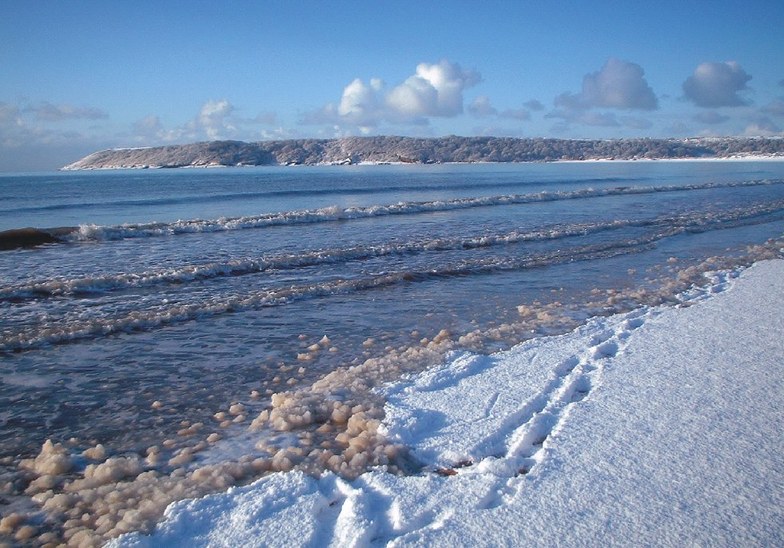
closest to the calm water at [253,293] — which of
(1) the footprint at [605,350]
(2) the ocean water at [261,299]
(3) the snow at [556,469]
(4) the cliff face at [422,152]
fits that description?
(2) the ocean water at [261,299]

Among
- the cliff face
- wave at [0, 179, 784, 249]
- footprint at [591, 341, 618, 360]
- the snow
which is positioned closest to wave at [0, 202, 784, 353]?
the snow

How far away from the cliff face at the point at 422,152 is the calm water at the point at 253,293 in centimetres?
15565

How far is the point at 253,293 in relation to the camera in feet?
37.3

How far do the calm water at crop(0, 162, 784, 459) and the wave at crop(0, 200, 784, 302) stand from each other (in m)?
0.07

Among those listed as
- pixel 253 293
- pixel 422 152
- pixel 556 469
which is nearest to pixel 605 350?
pixel 556 469

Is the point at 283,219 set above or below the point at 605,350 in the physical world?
above

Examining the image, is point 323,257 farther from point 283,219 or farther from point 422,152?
point 422,152

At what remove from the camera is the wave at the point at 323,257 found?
11.7 m

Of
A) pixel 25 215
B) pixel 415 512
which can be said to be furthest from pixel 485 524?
pixel 25 215

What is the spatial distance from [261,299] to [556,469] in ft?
25.6

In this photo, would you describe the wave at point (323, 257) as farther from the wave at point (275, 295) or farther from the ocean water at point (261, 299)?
the wave at point (275, 295)

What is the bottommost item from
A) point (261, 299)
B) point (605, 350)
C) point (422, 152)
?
point (605, 350)

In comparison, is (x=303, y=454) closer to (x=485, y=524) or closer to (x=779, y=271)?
(x=485, y=524)

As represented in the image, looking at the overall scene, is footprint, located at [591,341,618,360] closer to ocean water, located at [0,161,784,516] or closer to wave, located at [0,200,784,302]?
ocean water, located at [0,161,784,516]
